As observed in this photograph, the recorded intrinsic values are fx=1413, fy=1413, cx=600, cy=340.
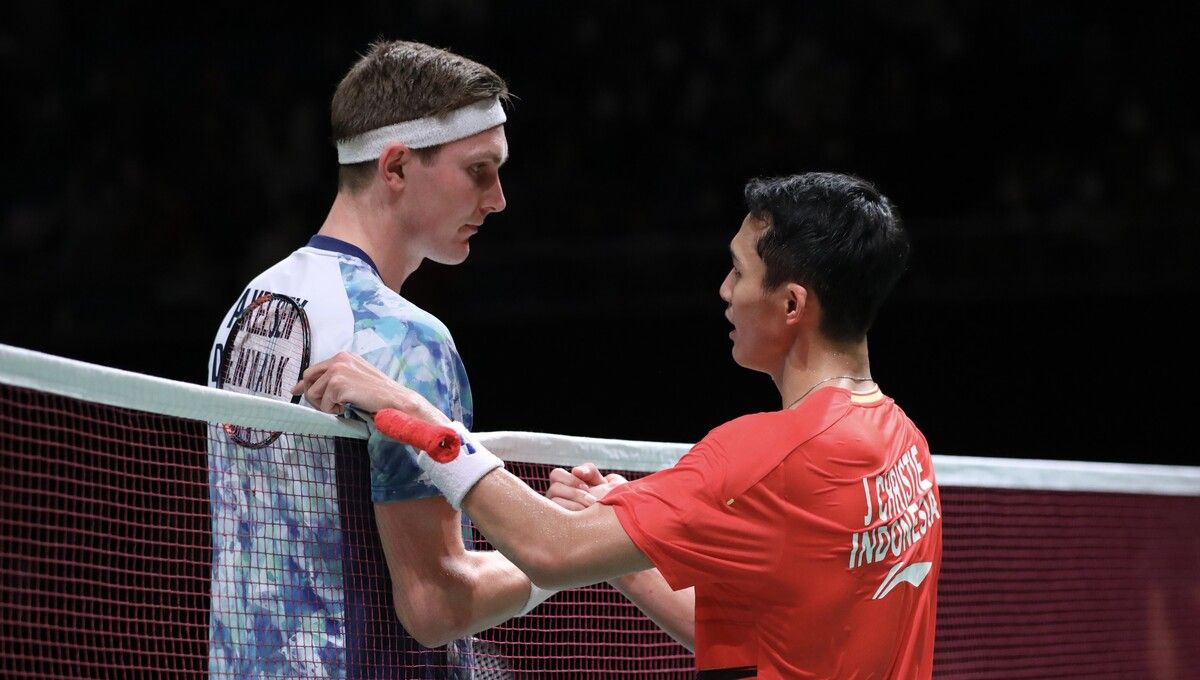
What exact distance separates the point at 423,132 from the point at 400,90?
10 cm

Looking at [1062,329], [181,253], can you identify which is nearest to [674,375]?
[1062,329]

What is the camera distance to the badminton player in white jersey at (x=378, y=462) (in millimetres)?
2584

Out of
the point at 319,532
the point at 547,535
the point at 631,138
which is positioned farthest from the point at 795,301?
the point at 631,138

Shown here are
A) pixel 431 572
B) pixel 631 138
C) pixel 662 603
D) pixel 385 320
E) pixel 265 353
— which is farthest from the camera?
pixel 631 138

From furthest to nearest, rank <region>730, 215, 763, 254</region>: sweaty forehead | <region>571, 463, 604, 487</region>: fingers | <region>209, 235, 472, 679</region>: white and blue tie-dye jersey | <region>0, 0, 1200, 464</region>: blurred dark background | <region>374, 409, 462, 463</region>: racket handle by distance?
<region>0, 0, 1200, 464</region>: blurred dark background → <region>571, 463, 604, 487</region>: fingers → <region>730, 215, 763, 254</region>: sweaty forehead → <region>209, 235, 472, 679</region>: white and blue tie-dye jersey → <region>374, 409, 462, 463</region>: racket handle

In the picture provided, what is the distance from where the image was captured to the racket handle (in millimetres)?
2414

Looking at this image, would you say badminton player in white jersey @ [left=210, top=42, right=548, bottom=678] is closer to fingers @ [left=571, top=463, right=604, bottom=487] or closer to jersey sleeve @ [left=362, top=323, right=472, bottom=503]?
jersey sleeve @ [left=362, top=323, right=472, bottom=503]

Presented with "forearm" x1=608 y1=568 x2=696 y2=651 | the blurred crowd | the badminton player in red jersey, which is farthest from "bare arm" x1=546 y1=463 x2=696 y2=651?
the blurred crowd

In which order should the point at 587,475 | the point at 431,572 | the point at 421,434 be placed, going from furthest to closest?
the point at 587,475
the point at 431,572
the point at 421,434

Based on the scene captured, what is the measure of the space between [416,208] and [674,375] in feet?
21.0

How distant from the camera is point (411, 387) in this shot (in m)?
2.62

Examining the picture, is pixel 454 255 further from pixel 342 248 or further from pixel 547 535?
pixel 547 535

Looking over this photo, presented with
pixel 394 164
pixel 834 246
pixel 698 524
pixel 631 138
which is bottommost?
pixel 698 524

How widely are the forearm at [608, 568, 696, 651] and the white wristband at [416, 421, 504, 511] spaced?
776 millimetres
